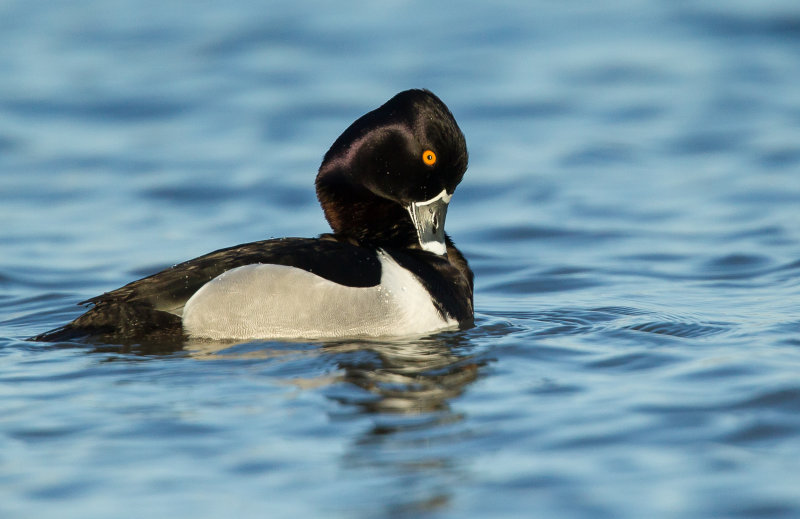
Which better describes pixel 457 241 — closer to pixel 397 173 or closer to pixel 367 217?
pixel 367 217

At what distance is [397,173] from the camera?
720cm

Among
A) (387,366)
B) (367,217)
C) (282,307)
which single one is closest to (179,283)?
(282,307)

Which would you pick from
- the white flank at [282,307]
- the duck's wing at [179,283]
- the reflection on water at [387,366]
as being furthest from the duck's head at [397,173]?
the reflection on water at [387,366]

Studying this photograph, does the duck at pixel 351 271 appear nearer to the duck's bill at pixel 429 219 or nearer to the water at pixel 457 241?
the duck's bill at pixel 429 219

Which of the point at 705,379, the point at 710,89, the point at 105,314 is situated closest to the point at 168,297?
the point at 105,314

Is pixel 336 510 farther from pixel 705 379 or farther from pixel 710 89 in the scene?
pixel 710 89

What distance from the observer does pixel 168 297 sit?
21.2 feet

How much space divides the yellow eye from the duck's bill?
10.4 inches

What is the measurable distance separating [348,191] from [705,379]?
2531 millimetres

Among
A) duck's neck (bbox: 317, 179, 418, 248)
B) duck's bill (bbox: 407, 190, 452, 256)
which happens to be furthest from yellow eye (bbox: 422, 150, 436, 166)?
duck's neck (bbox: 317, 179, 418, 248)

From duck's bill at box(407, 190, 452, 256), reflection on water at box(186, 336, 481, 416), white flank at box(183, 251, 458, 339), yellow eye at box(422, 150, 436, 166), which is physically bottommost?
reflection on water at box(186, 336, 481, 416)

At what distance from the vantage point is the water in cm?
466

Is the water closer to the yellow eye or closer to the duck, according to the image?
the duck

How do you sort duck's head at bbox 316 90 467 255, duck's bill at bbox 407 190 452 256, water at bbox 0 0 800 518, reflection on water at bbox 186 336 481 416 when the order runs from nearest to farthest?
water at bbox 0 0 800 518
reflection on water at bbox 186 336 481 416
duck's head at bbox 316 90 467 255
duck's bill at bbox 407 190 452 256
